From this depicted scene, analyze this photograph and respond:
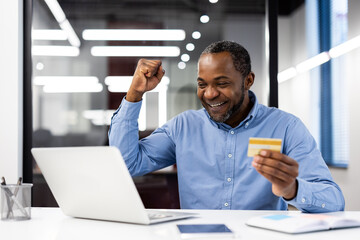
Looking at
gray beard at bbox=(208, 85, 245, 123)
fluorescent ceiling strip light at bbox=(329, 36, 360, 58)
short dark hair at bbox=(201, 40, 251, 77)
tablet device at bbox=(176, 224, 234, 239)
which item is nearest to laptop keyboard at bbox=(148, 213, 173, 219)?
tablet device at bbox=(176, 224, 234, 239)

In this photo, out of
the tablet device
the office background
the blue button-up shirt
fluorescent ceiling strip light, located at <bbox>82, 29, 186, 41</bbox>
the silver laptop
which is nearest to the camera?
the tablet device

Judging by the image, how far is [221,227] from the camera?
3.80ft

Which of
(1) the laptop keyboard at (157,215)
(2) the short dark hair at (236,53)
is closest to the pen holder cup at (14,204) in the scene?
(1) the laptop keyboard at (157,215)

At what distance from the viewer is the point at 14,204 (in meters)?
1.36

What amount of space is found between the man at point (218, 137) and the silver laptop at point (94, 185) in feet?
1.68

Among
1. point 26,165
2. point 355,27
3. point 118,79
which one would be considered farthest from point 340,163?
point 26,165

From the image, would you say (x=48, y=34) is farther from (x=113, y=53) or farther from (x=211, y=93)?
(x=211, y=93)

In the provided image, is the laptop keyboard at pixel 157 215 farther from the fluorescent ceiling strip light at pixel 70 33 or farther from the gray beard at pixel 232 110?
the fluorescent ceiling strip light at pixel 70 33

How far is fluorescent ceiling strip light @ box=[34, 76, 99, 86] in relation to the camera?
308 centimetres

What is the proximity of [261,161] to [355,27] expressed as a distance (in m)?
2.34

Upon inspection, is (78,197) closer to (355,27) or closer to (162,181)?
(162,181)

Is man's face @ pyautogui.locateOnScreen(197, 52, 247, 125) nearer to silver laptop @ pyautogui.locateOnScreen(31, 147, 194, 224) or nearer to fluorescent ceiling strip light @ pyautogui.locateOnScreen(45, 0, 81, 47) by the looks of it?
silver laptop @ pyautogui.locateOnScreen(31, 147, 194, 224)

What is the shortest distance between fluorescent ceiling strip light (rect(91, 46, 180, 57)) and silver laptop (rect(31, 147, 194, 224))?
1.81 meters

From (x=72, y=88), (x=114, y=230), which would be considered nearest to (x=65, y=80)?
(x=72, y=88)
